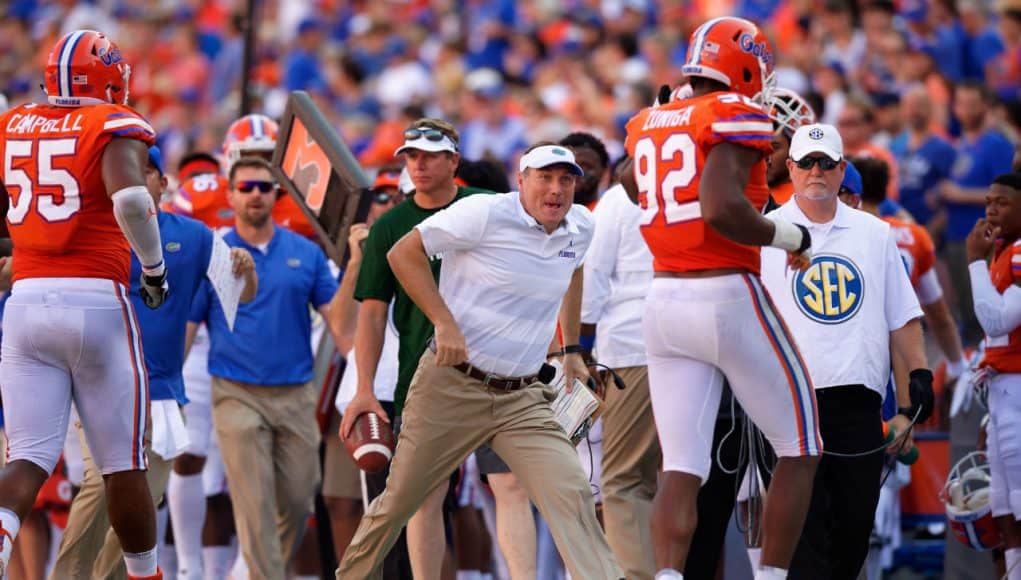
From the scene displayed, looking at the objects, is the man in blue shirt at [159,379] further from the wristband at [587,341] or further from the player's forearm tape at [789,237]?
the player's forearm tape at [789,237]

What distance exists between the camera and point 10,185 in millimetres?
6523

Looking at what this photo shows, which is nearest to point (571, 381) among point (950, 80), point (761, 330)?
point (761, 330)

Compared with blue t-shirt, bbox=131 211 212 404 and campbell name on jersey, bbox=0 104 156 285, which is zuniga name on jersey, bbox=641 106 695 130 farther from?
blue t-shirt, bbox=131 211 212 404

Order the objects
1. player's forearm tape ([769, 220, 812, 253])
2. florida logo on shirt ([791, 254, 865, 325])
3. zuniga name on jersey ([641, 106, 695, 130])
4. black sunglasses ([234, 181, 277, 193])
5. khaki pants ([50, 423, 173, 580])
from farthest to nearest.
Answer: black sunglasses ([234, 181, 277, 193]) < khaki pants ([50, 423, 173, 580]) < florida logo on shirt ([791, 254, 865, 325]) < zuniga name on jersey ([641, 106, 695, 130]) < player's forearm tape ([769, 220, 812, 253])

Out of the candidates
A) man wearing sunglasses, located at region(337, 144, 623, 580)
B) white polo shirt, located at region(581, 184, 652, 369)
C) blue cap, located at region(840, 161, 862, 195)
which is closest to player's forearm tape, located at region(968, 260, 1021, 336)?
blue cap, located at region(840, 161, 862, 195)

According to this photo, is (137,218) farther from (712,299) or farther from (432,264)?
(712,299)

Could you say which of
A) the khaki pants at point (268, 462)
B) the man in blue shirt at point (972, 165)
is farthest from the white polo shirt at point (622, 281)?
the man in blue shirt at point (972, 165)

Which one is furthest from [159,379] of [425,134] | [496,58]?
[496,58]

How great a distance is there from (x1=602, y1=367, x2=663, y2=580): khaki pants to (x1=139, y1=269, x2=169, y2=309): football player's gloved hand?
2355mm

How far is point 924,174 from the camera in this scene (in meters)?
12.1

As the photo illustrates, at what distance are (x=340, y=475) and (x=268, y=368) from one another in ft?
2.41

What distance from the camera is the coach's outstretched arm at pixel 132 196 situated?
625 cm

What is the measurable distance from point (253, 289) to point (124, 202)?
7.31ft

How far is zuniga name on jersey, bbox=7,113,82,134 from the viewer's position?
21.1 feet
